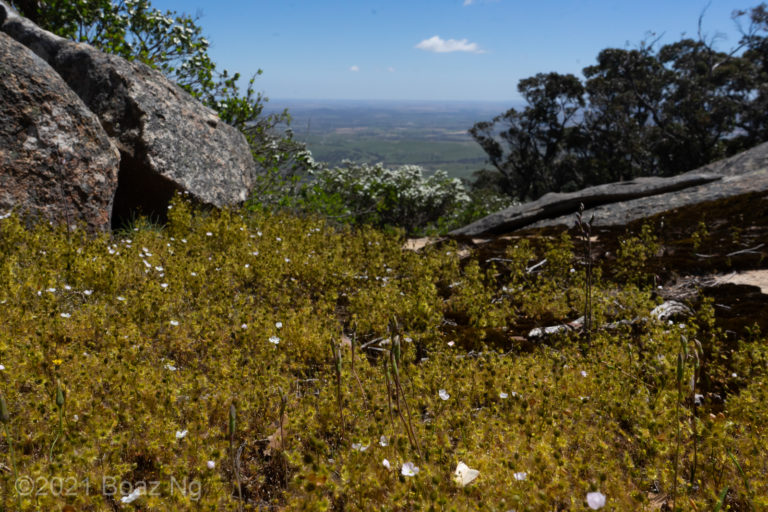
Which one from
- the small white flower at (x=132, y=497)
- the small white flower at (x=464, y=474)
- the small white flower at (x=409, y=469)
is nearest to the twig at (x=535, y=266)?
the small white flower at (x=464, y=474)

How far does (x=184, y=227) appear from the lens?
7238mm

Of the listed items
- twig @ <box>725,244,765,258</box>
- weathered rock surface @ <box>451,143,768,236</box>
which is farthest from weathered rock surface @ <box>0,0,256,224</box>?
twig @ <box>725,244,765,258</box>

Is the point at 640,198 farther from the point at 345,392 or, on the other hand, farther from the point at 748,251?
the point at 345,392

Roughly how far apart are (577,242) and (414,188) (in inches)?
373

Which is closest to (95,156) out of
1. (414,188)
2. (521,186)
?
(414,188)

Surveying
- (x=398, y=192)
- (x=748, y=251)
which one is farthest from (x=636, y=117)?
(x=748, y=251)

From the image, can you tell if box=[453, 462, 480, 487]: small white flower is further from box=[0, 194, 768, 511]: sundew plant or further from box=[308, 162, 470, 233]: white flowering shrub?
box=[308, 162, 470, 233]: white flowering shrub

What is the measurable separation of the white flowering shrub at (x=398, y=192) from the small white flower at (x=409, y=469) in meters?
12.6

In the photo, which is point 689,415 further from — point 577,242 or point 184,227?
point 184,227

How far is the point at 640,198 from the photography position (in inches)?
380

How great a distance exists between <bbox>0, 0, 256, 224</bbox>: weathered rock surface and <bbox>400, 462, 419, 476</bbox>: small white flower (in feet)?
22.7

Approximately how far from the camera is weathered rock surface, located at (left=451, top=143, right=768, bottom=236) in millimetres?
8570

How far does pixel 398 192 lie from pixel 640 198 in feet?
27.5

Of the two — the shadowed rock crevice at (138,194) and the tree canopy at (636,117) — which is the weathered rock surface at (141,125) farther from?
the tree canopy at (636,117)
